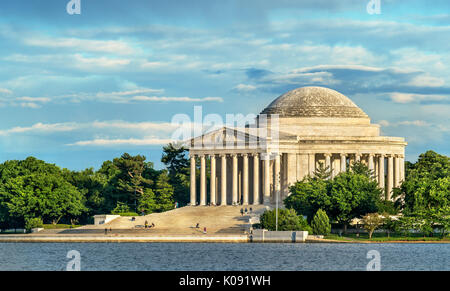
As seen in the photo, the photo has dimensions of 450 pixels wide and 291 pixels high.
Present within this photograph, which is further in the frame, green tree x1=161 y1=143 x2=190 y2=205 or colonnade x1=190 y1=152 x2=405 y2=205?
green tree x1=161 y1=143 x2=190 y2=205

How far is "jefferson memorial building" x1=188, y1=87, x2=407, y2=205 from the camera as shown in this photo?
160875 mm

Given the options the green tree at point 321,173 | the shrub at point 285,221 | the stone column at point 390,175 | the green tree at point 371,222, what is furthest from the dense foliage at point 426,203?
the stone column at point 390,175

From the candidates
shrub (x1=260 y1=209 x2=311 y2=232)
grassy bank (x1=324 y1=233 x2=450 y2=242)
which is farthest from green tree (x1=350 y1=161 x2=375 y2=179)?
shrub (x1=260 y1=209 x2=311 y2=232)

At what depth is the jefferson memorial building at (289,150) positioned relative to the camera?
161 meters

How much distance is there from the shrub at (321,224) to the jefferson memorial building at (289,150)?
29.8 m

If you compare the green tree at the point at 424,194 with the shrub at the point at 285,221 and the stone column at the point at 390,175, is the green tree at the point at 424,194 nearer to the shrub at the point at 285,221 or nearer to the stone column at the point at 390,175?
the shrub at the point at 285,221

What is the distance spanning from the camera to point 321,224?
129 metres

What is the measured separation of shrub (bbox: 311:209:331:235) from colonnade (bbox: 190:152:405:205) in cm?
2780

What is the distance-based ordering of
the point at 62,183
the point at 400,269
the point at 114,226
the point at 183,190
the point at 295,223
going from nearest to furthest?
the point at 400,269, the point at 295,223, the point at 114,226, the point at 62,183, the point at 183,190

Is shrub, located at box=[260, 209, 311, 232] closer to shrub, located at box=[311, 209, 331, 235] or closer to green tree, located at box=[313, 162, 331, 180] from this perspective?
shrub, located at box=[311, 209, 331, 235]

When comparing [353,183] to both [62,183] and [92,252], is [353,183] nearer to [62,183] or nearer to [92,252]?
[92,252]

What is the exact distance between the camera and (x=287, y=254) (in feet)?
355

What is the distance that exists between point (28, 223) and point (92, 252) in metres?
40.2
